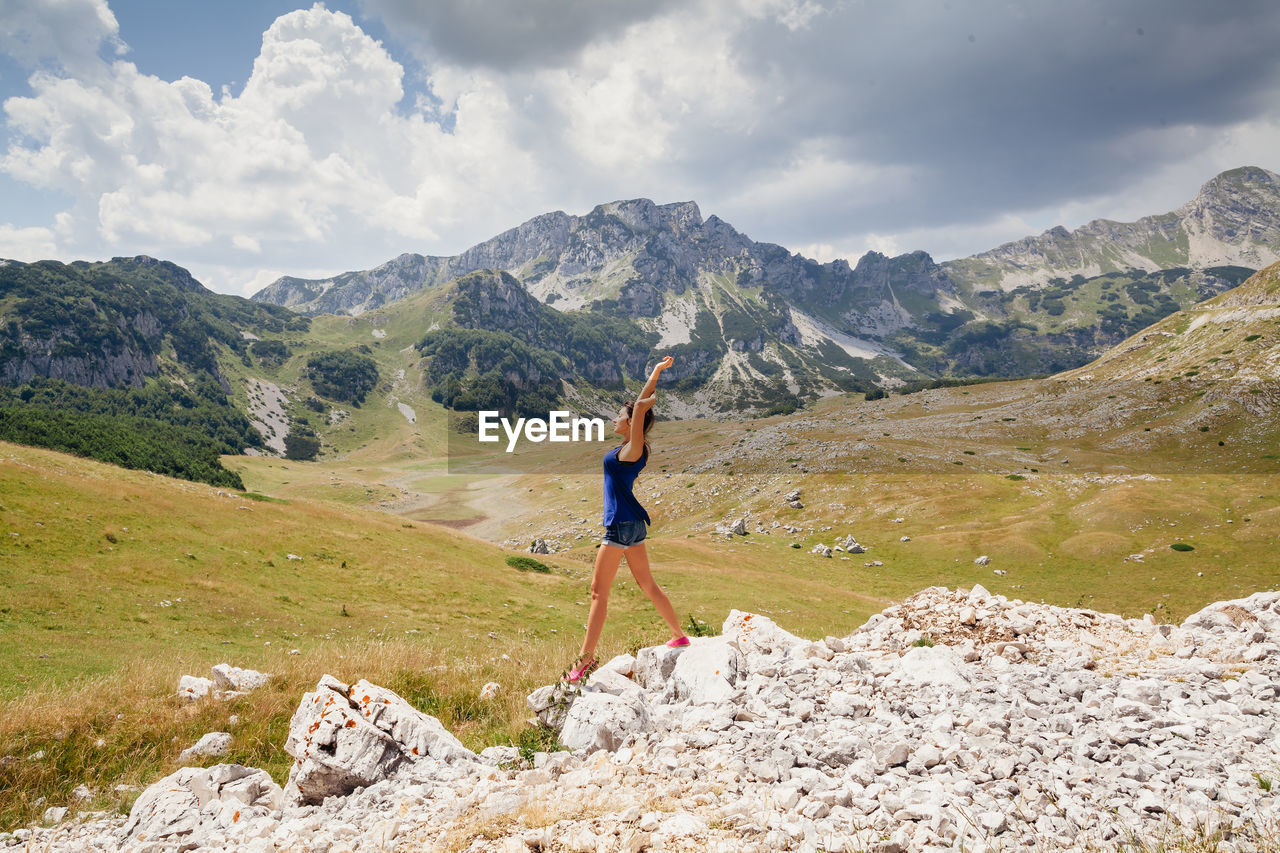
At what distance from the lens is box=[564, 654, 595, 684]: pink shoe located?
27.5 ft

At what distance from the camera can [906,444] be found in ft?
254

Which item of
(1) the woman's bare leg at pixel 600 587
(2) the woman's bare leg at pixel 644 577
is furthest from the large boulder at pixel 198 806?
(2) the woman's bare leg at pixel 644 577

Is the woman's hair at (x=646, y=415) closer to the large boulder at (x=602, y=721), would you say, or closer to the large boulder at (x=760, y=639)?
the large boulder at (x=602, y=721)

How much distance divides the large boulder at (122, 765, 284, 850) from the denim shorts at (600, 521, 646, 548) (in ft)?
17.1

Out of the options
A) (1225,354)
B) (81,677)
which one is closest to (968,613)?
(81,677)

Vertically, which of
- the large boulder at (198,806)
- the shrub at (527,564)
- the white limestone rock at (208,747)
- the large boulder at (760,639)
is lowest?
the shrub at (527,564)

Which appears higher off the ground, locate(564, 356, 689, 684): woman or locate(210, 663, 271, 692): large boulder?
locate(564, 356, 689, 684): woman

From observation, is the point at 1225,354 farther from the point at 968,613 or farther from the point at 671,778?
the point at 671,778

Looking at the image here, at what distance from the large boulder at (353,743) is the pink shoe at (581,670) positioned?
6.04ft

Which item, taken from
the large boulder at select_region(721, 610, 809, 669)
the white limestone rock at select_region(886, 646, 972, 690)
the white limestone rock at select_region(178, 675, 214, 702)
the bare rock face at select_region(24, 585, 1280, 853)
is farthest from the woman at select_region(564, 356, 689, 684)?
the white limestone rock at select_region(178, 675, 214, 702)

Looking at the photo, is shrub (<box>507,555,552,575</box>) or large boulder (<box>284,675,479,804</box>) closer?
large boulder (<box>284,675,479,804</box>)

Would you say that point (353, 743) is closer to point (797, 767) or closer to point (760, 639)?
point (797, 767)

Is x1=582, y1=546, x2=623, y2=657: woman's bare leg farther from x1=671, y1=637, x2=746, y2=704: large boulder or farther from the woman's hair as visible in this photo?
the woman's hair

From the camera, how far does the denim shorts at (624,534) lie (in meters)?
8.93
